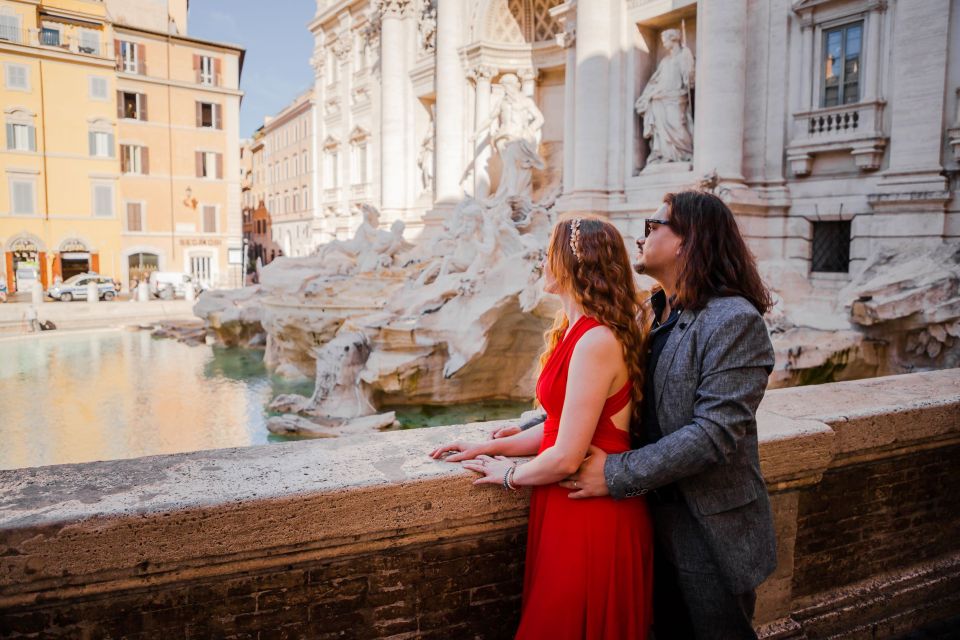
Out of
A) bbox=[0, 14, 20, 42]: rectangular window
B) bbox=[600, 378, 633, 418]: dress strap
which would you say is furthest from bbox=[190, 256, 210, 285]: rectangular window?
bbox=[600, 378, 633, 418]: dress strap

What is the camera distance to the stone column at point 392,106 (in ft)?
72.3

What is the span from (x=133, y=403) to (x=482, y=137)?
10.8 meters

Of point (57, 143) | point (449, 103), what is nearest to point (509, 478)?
point (449, 103)

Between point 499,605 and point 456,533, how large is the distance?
295 millimetres

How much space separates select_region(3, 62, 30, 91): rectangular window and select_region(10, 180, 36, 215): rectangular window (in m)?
3.44

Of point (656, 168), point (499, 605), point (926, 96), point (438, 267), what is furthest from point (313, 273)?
point (499, 605)

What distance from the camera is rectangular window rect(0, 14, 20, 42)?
25672 millimetres

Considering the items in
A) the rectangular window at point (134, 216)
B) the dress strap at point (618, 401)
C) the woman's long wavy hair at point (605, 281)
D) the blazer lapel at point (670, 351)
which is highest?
the rectangular window at point (134, 216)

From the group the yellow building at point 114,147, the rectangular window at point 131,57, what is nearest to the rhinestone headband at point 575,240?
the yellow building at point 114,147

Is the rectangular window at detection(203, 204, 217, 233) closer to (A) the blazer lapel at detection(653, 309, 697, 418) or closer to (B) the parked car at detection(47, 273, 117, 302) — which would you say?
(B) the parked car at detection(47, 273, 117, 302)

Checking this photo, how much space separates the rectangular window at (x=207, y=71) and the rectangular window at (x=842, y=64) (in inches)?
1039

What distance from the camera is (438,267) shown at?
1285 cm

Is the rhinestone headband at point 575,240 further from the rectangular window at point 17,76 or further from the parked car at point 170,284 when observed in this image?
the rectangular window at point 17,76

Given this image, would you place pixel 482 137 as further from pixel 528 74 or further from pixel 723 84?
pixel 723 84
